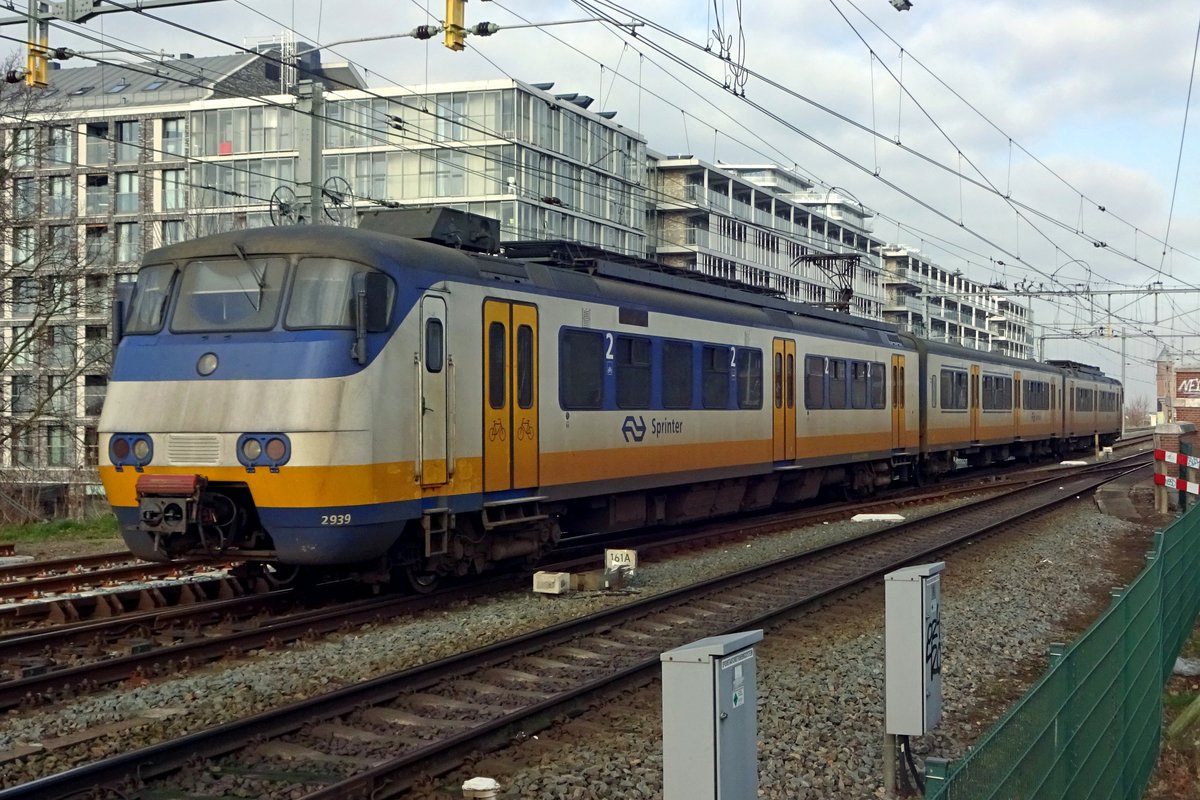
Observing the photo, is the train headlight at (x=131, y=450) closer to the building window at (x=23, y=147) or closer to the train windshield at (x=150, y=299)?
the train windshield at (x=150, y=299)

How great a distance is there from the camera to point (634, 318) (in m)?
14.9

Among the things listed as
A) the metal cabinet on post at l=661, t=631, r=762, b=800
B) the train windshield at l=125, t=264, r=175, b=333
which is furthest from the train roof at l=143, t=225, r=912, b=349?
the metal cabinet on post at l=661, t=631, r=762, b=800

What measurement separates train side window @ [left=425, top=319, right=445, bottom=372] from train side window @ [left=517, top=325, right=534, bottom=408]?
53.1 inches

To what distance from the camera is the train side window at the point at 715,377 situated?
1684 cm

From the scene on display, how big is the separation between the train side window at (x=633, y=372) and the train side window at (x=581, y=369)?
0.48 m

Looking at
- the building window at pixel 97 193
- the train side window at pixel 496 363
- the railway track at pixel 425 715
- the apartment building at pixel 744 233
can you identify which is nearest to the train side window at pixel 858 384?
the railway track at pixel 425 715

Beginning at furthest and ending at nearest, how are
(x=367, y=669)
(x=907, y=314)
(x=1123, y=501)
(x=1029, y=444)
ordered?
(x=907, y=314) < (x=1029, y=444) < (x=1123, y=501) < (x=367, y=669)

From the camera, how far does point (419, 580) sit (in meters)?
11.9

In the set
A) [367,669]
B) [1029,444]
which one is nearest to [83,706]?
[367,669]

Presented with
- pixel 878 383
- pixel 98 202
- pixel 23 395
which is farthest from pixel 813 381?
pixel 98 202

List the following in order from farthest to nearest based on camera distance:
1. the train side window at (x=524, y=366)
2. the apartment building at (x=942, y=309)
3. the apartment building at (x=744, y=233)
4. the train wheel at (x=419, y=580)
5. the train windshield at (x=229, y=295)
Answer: the apartment building at (x=942, y=309)
the apartment building at (x=744, y=233)
the train side window at (x=524, y=366)
the train wheel at (x=419, y=580)
the train windshield at (x=229, y=295)

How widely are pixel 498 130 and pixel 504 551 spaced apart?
43208 millimetres

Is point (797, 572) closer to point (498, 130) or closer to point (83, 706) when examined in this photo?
point (83, 706)

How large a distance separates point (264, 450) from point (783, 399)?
10858 millimetres
